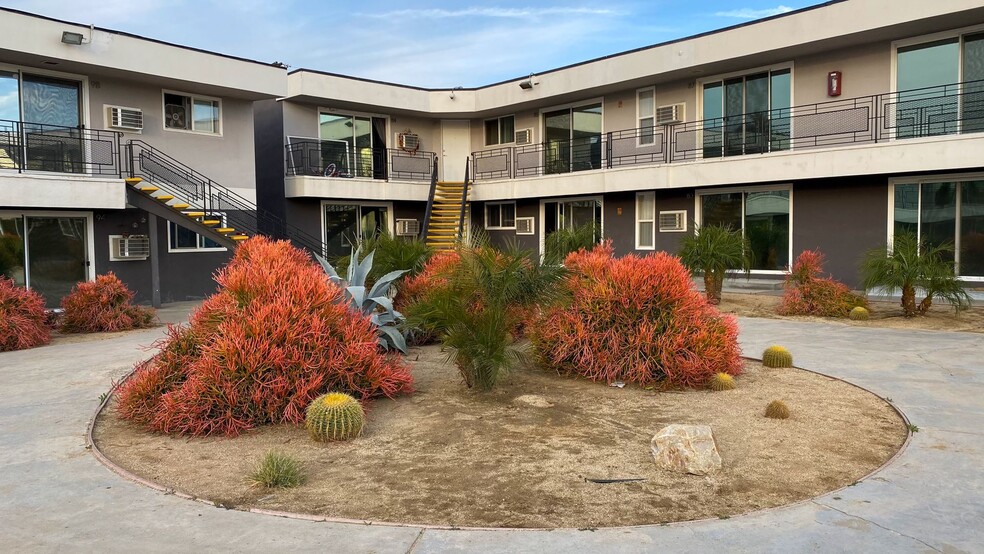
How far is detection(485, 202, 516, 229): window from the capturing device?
25984 millimetres

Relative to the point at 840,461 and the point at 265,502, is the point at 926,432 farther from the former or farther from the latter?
the point at 265,502

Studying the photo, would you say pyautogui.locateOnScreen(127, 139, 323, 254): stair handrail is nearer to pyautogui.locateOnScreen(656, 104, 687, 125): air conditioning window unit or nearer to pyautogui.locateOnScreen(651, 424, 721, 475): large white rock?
pyautogui.locateOnScreen(656, 104, 687, 125): air conditioning window unit

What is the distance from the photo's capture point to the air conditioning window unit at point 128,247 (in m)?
17.7

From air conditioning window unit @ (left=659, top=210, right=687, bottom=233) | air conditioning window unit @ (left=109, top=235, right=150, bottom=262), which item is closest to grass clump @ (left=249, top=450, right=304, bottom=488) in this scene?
air conditioning window unit @ (left=109, top=235, right=150, bottom=262)

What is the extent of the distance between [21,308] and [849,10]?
1812cm

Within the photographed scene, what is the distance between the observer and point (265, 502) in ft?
16.1

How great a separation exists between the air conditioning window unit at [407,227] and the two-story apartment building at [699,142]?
82mm

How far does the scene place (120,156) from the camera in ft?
57.5

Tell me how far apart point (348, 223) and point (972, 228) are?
1762 cm

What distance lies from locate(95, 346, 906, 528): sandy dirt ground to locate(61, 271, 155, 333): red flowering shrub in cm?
697

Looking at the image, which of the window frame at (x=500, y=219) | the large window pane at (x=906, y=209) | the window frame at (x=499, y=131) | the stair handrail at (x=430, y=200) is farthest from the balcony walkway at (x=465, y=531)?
the window frame at (x=499, y=131)

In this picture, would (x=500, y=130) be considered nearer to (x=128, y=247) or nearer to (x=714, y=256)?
(x=714, y=256)

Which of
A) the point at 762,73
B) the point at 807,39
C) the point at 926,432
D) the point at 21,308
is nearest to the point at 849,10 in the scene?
the point at 807,39

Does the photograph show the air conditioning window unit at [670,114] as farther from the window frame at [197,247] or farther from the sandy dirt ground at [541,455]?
the sandy dirt ground at [541,455]
